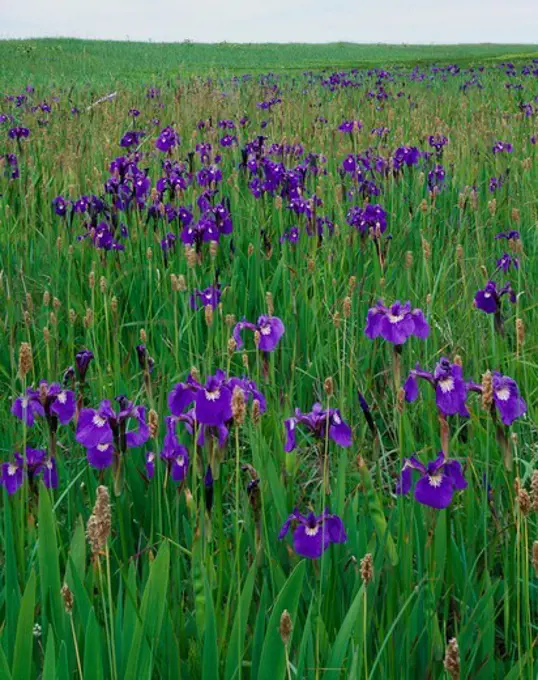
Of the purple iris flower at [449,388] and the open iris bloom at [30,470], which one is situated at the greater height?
the purple iris flower at [449,388]

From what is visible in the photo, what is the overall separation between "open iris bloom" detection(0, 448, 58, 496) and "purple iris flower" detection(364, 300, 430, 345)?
0.82 m

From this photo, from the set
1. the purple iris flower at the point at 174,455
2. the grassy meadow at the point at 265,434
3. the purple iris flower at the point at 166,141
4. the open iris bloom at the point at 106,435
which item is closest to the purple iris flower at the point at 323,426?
the grassy meadow at the point at 265,434

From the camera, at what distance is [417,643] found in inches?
59.9

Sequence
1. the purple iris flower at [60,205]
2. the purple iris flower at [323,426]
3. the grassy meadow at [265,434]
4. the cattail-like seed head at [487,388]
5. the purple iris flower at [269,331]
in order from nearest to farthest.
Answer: the cattail-like seed head at [487,388] < the grassy meadow at [265,434] < the purple iris flower at [323,426] < the purple iris flower at [269,331] < the purple iris flower at [60,205]

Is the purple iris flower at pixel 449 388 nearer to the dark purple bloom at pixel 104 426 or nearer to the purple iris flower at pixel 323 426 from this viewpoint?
the purple iris flower at pixel 323 426

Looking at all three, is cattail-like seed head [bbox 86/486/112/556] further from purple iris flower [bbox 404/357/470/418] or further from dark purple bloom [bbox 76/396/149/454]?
purple iris flower [bbox 404/357/470/418]

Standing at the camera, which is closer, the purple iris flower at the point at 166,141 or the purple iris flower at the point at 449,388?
the purple iris flower at the point at 449,388

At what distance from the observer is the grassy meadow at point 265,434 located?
1.46 meters

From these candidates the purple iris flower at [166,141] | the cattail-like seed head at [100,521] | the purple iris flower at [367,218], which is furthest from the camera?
the purple iris flower at [166,141]

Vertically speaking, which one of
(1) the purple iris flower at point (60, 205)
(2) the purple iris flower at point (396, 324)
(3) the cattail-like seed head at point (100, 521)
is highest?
(1) the purple iris flower at point (60, 205)

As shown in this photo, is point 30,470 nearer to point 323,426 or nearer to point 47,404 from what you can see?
point 47,404

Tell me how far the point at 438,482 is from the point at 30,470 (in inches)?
36.9

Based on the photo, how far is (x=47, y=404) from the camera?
1739mm

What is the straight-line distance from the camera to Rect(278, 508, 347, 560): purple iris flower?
1.53 m
